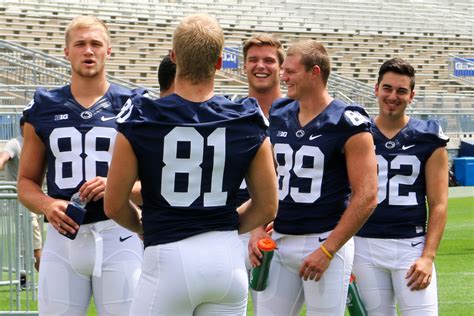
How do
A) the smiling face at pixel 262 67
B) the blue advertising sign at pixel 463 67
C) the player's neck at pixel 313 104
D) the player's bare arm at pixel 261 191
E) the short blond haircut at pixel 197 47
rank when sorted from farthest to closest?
the blue advertising sign at pixel 463 67
the smiling face at pixel 262 67
the player's neck at pixel 313 104
the player's bare arm at pixel 261 191
the short blond haircut at pixel 197 47

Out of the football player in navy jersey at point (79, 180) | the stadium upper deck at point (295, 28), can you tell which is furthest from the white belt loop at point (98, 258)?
the stadium upper deck at point (295, 28)

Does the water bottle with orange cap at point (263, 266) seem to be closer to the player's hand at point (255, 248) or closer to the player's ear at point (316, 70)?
the player's hand at point (255, 248)

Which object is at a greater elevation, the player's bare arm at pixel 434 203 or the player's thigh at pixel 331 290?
the player's bare arm at pixel 434 203

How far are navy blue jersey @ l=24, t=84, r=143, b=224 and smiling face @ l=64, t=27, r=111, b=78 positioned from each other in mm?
155

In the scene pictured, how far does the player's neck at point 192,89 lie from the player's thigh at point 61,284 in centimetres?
112

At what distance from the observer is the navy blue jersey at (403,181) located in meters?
5.08

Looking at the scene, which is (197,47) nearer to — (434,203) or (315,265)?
(315,265)

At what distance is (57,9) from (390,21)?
47.0ft

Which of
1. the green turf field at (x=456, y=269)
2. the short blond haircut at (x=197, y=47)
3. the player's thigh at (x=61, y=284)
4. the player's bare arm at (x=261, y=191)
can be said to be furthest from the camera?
the green turf field at (x=456, y=269)

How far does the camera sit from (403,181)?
5.11 metres

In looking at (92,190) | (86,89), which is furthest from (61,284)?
(86,89)

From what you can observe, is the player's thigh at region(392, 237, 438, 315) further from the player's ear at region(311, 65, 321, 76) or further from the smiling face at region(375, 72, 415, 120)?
the player's ear at region(311, 65, 321, 76)

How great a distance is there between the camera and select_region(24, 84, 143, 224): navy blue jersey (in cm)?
447

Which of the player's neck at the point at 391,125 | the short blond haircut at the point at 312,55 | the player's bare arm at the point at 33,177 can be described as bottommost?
the player's bare arm at the point at 33,177
